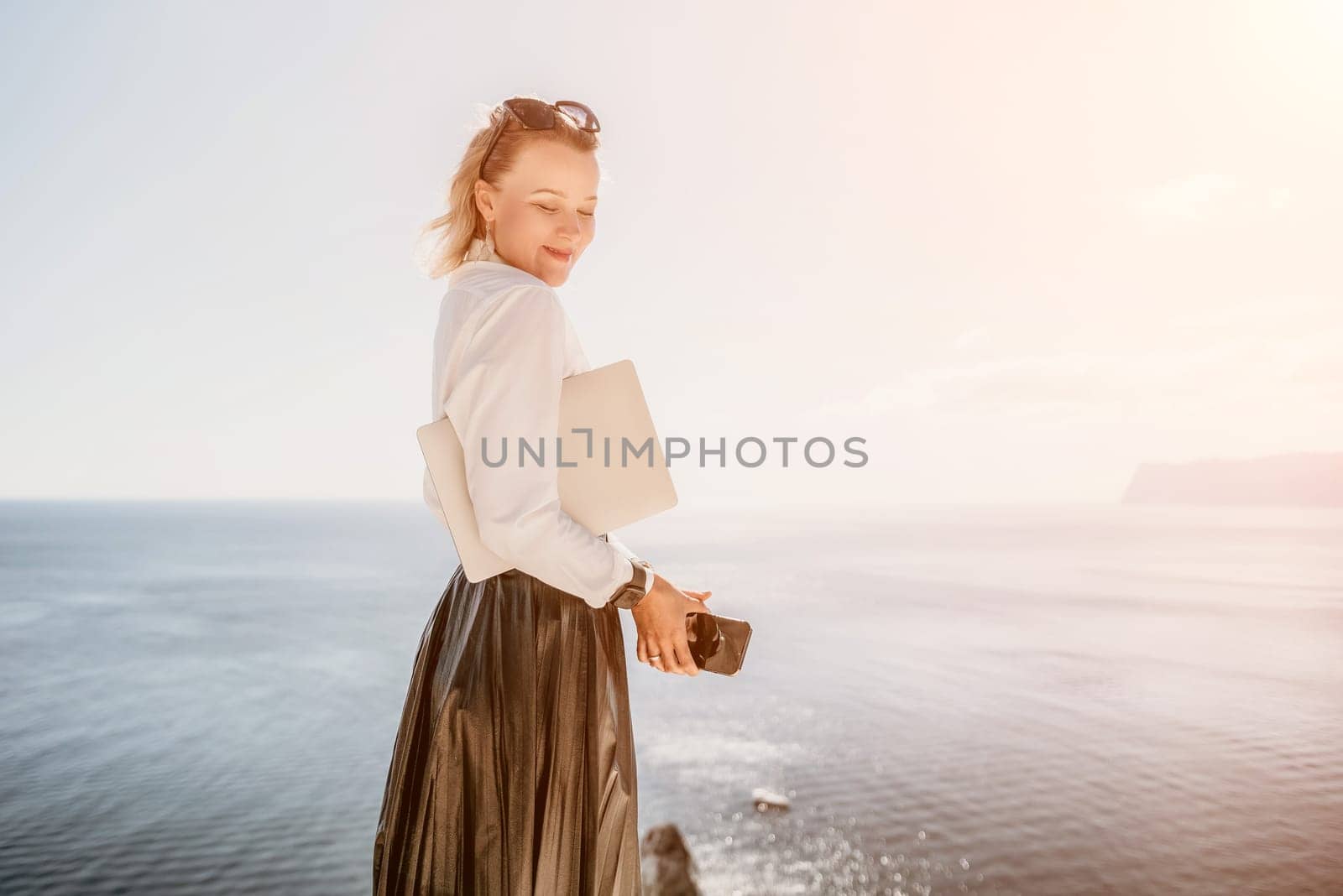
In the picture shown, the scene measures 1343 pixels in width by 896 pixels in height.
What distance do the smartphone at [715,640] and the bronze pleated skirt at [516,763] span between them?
14 cm

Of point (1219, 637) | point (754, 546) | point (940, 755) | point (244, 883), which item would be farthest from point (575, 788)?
point (754, 546)

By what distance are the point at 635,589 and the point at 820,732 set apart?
2707cm

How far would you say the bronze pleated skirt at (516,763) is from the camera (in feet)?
4.67

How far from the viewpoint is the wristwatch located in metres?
1.38

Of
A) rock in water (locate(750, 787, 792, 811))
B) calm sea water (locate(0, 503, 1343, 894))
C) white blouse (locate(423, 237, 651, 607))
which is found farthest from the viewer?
rock in water (locate(750, 787, 792, 811))

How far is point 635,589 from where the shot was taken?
4.53 feet

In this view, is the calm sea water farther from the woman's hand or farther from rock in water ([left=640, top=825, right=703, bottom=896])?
the woman's hand

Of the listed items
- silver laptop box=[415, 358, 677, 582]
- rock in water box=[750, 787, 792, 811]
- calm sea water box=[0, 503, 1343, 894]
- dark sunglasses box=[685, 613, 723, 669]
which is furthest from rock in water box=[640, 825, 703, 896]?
silver laptop box=[415, 358, 677, 582]

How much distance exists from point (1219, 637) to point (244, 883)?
42719mm

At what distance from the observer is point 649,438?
1429 mm

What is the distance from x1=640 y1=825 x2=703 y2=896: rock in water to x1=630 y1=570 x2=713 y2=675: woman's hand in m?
14.9

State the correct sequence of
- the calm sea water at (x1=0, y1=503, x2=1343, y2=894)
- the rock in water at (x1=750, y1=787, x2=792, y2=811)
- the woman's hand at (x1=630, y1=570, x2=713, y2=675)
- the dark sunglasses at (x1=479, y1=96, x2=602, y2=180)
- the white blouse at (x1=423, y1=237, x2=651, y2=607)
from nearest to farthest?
the white blouse at (x1=423, y1=237, x2=651, y2=607) → the woman's hand at (x1=630, y1=570, x2=713, y2=675) → the dark sunglasses at (x1=479, y1=96, x2=602, y2=180) → the calm sea water at (x1=0, y1=503, x2=1343, y2=894) → the rock in water at (x1=750, y1=787, x2=792, y2=811)

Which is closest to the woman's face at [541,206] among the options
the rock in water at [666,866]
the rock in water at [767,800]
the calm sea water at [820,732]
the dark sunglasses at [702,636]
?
the dark sunglasses at [702,636]

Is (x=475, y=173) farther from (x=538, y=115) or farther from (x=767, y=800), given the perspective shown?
(x=767, y=800)
